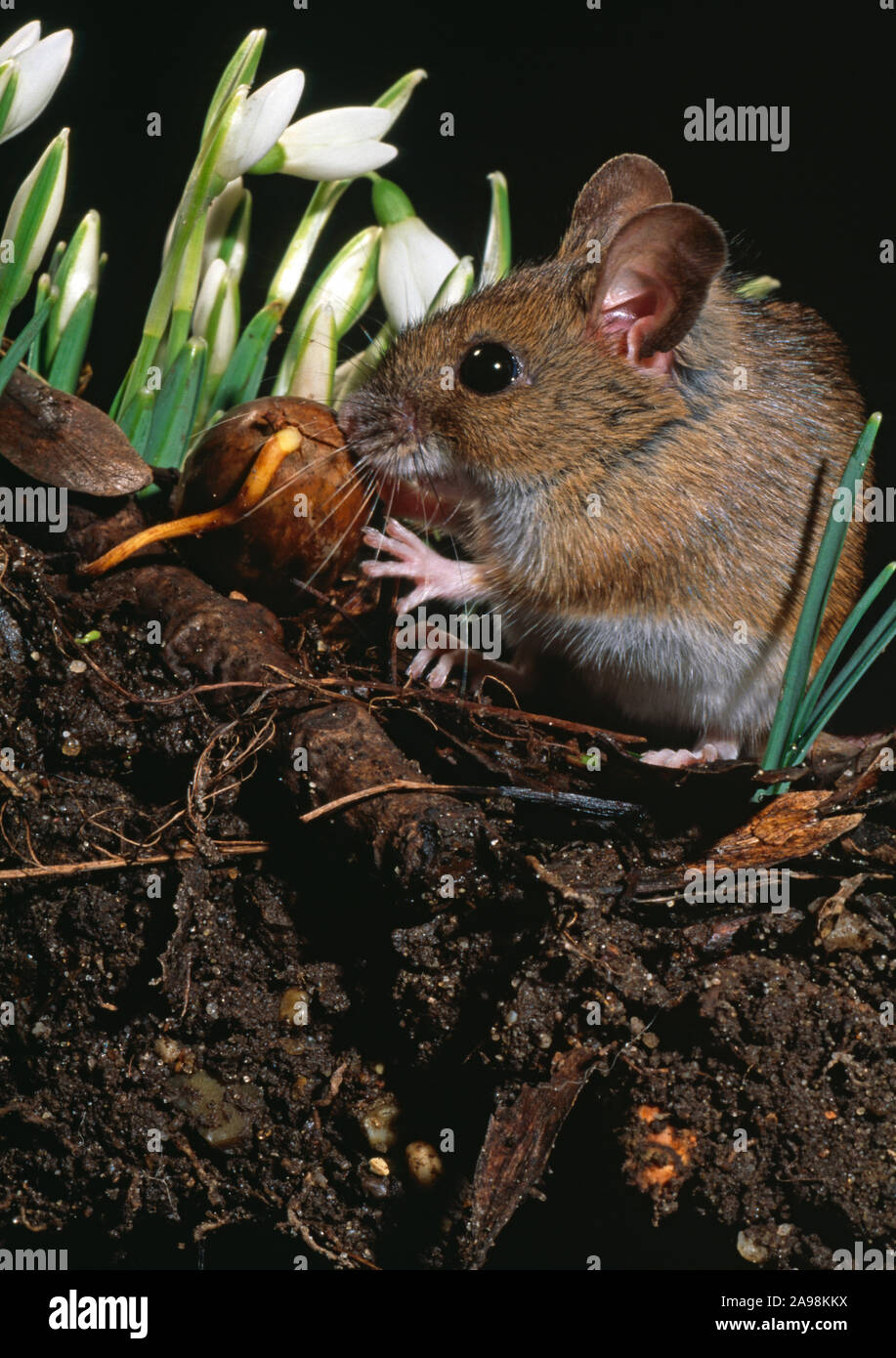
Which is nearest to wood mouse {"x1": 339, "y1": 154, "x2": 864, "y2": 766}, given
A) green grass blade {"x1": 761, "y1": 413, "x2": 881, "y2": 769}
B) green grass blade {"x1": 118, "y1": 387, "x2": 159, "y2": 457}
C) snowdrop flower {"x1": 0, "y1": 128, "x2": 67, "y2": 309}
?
green grass blade {"x1": 761, "y1": 413, "x2": 881, "y2": 769}

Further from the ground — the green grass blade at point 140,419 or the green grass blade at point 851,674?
the green grass blade at point 140,419

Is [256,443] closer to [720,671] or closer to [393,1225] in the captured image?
[720,671]

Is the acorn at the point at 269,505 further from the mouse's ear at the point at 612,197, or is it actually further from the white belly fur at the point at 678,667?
the mouse's ear at the point at 612,197

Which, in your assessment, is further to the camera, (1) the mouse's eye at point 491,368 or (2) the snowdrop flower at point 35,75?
(1) the mouse's eye at point 491,368

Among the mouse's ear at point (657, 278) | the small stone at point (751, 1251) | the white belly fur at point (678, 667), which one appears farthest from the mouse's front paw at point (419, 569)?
the small stone at point (751, 1251)

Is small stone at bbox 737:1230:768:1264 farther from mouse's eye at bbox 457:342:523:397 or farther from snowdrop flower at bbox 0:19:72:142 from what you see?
snowdrop flower at bbox 0:19:72:142

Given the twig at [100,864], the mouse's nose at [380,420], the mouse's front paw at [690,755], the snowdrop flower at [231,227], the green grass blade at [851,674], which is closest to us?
the twig at [100,864]
